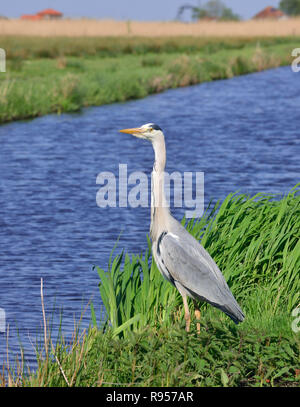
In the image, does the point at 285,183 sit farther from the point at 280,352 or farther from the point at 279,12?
the point at 279,12

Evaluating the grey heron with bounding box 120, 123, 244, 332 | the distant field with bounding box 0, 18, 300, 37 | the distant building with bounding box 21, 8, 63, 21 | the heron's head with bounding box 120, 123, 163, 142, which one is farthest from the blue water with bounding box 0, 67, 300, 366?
the distant building with bounding box 21, 8, 63, 21

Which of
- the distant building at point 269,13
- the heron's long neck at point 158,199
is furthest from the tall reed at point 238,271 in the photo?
the distant building at point 269,13

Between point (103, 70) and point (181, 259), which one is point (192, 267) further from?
point (103, 70)

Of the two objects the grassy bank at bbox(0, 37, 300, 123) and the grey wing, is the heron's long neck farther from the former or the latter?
the grassy bank at bbox(0, 37, 300, 123)

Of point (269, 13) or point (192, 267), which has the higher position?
point (192, 267)

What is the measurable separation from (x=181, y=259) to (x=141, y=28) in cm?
7467

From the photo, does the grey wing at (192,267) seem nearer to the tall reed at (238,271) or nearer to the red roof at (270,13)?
the tall reed at (238,271)

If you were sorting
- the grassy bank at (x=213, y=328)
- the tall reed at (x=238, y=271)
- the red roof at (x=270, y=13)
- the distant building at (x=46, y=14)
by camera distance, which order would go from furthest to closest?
the red roof at (x=270, y=13), the distant building at (x=46, y=14), the tall reed at (x=238, y=271), the grassy bank at (x=213, y=328)

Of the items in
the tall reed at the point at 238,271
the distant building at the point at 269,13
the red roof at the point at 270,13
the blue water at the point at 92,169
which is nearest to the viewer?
Answer: the tall reed at the point at 238,271

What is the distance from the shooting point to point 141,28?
79.6 metres

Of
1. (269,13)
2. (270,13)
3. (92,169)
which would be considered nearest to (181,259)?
(92,169)

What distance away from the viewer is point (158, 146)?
7.12m

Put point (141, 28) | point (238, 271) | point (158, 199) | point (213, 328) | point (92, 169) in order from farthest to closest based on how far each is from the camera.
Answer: point (141, 28), point (92, 169), point (238, 271), point (158, 199), point (213, 328)

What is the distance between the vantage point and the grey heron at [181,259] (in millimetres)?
6770
